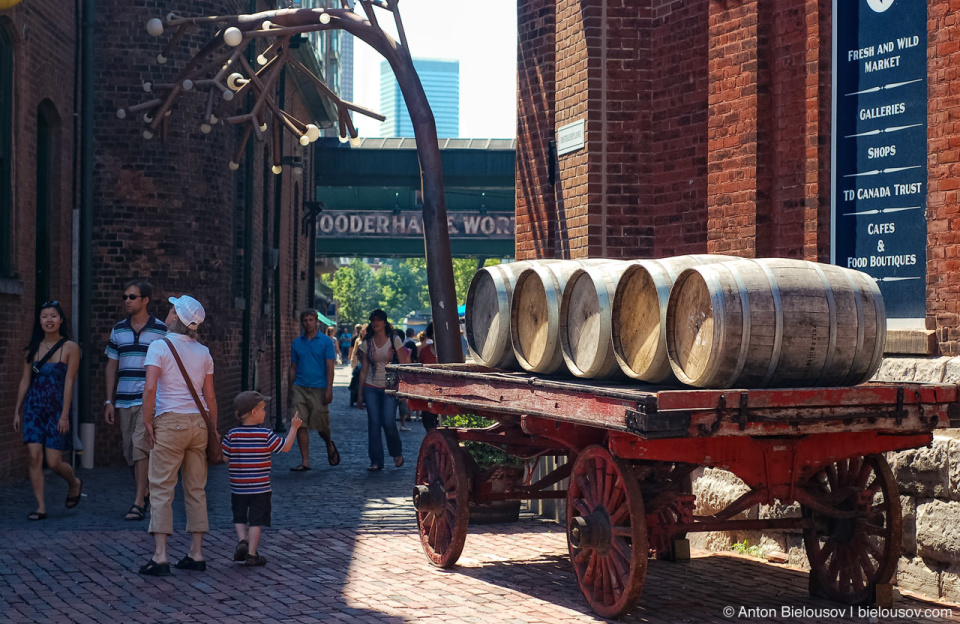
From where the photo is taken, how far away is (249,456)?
7934 mm

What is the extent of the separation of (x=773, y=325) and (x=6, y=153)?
29.4 feet

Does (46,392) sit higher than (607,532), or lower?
higher

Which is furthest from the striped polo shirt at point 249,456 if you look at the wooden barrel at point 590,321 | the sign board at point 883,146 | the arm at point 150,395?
the sign board at point 883,146

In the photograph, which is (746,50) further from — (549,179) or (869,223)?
(549,179)

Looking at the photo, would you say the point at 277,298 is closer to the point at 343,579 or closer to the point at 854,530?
the point at 343,579

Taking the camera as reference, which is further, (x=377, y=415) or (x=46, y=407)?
(x=377, y=415)

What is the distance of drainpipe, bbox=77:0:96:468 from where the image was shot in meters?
14.0

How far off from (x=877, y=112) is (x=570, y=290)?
2625 mm

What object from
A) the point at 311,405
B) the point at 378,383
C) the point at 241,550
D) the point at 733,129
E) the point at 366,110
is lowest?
the point at 241,550

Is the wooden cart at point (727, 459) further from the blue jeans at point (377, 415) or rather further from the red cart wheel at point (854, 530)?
the blue jeans at point (377, 415)

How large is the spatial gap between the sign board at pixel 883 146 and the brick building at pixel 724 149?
0.14 feet

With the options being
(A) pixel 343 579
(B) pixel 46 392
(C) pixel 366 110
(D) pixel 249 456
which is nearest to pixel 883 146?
(A) pixel 343 579

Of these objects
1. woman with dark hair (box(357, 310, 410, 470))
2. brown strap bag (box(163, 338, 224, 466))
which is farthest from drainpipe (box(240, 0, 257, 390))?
brown strap bag (box(163, 338, 224, 466))

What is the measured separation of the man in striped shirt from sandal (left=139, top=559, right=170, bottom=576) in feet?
7.29
